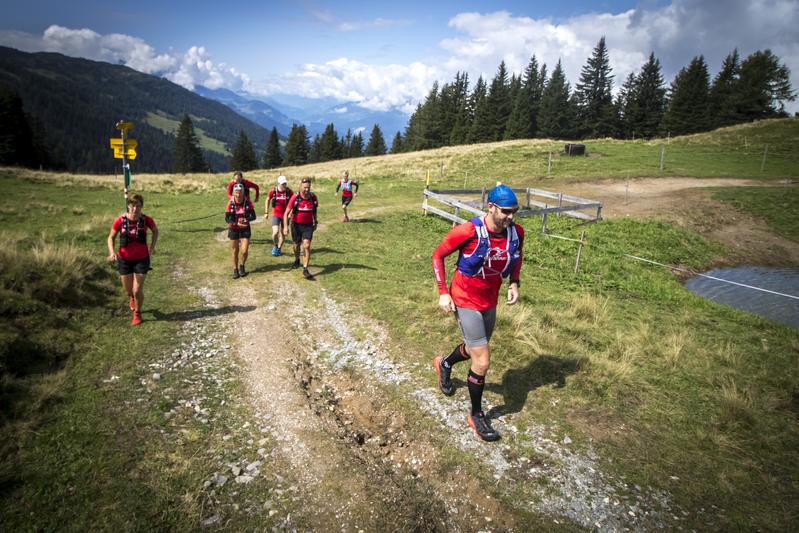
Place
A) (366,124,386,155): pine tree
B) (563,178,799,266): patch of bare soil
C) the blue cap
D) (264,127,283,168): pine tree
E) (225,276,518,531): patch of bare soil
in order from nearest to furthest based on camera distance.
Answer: (225,276,518,531): patch of bare soil, the blue cap, (563,178,799,266): patch of bare soil, (264,127,283,168): pine tree, (366,124,386,155): pine tree

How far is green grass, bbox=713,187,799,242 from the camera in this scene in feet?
62.1

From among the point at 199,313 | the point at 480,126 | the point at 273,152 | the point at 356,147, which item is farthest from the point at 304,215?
the point at 356,147

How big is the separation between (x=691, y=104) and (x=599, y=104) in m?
14.5

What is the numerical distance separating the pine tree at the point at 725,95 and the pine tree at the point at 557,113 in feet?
68.8

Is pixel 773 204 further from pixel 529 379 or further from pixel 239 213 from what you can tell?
pixel 239 213

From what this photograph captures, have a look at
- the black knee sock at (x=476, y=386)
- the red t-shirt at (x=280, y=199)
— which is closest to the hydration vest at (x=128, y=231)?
the red t-shirt at (x=280, y=199)

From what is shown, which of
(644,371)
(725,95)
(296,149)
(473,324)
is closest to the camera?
(473,324)

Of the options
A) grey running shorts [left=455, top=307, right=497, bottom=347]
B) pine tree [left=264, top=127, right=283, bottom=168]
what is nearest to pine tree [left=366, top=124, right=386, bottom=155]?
pine tree [left=264, top=127, right=283, bottom=168]

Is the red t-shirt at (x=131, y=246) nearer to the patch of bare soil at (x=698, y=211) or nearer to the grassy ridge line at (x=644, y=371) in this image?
the grassy ridge line at (x=644, y=371)

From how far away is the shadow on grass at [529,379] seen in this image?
5882 millimetres

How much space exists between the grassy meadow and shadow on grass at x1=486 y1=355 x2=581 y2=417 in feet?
0.11

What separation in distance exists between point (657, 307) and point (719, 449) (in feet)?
19.7

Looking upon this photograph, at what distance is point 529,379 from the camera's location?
6512 mm

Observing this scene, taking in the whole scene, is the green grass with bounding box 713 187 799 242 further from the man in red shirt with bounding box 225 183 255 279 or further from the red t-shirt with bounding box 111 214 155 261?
the red t-shirt with bounding box 111 214 155 261
